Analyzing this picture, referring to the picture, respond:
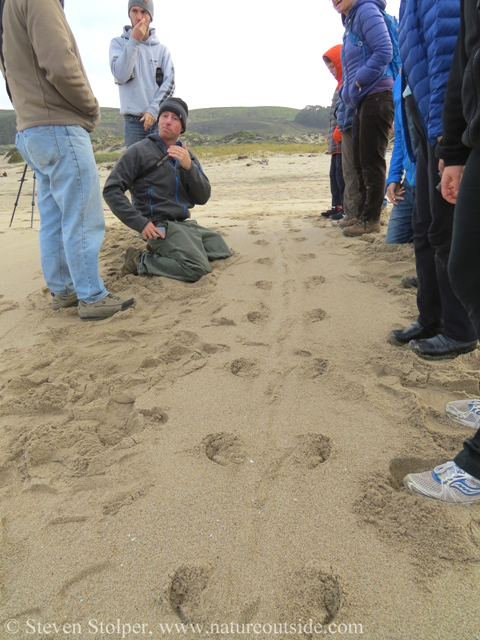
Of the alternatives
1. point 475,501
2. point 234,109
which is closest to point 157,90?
point 475,501

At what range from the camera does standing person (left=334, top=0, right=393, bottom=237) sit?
155 inches

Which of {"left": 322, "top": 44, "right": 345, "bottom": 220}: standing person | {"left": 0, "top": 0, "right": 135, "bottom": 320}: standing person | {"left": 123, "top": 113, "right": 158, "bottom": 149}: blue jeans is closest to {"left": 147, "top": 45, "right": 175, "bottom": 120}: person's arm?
{"left": 123, "top": 113, "right": 158, "bottom": 149}: blue jeans

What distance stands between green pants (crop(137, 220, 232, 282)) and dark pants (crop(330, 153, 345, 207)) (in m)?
2.89

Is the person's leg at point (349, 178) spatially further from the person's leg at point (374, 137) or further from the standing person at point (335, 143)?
the standing person at point (335, 143)

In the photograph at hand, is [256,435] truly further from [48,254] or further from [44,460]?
[48,254]

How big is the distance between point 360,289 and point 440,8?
1795 mm

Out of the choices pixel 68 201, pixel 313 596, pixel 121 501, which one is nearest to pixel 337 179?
pixel 68 201

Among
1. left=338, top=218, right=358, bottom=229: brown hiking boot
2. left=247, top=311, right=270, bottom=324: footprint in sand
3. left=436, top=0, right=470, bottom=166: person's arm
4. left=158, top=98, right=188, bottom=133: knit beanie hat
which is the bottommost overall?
left=247, top=311, right=270, bottom=324: footprint in sand

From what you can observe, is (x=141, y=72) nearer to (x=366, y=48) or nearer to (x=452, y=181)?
(x=366, y=48)

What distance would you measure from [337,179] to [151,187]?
10.1 ft

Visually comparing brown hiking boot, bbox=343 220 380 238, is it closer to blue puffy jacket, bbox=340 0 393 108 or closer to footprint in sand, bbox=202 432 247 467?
blue puffy jacket, bbox=340 0 393 108

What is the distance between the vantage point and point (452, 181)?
1475 millimetres

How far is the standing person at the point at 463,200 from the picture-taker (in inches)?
46.8

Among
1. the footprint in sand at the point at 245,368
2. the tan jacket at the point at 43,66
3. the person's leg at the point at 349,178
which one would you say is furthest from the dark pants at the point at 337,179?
the footprint in sand at the point at 245,368
